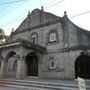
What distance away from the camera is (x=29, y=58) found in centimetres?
2030

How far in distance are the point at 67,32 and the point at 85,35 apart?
2.17m

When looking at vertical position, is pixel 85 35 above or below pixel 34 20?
below

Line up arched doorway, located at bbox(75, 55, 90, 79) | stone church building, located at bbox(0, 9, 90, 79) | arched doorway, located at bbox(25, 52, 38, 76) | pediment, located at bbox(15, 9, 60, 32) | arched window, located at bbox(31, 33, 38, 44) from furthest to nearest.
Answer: arched window, located at bbox(31, 33, 38, 44) → pediment, located at bbox(15, 9, 60, 32) → arched doorway, located at bbox(25, 52, 38, 76) → stone church building, located at bbox(0, 9, 90, 79) → arched doorway, located at bbox(75, 55, 90, 79)

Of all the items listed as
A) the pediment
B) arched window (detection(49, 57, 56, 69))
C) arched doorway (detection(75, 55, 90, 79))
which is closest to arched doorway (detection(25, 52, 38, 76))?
arched window (detection(49, 57, 56, 69))

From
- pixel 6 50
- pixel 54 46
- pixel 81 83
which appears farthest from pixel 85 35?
pixel 81 83

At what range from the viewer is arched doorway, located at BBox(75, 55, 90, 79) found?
15641 millimetres

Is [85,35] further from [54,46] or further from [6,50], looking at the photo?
[6,50]

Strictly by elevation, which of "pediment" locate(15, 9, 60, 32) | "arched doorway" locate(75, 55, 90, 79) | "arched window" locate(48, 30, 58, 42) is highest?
"pediment" locate(15, 9, 60, 32)

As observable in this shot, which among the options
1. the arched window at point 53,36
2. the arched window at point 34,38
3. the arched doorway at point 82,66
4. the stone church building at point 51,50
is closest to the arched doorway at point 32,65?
the stone church building at point 51,50

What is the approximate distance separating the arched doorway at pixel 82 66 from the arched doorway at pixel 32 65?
18.9ft

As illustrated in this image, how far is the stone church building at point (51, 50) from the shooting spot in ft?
51.8

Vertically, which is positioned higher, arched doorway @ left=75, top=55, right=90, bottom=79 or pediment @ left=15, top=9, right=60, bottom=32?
pediment @ left=15, top=9, right=60, bottom=32

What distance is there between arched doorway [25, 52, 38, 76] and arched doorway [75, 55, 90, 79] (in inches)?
227

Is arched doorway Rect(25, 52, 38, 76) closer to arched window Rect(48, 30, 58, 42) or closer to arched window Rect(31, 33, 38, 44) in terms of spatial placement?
arched window Rect(31, 33, 38, 44)
